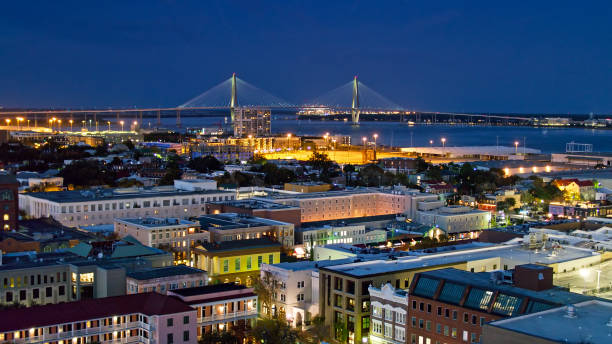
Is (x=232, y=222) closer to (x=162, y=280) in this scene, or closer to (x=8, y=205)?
(x=8, y=205)

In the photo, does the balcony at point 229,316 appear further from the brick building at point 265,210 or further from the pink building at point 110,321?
the brick building at point 265,210

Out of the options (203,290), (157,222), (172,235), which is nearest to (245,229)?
(172,235)

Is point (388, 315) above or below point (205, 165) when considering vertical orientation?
below

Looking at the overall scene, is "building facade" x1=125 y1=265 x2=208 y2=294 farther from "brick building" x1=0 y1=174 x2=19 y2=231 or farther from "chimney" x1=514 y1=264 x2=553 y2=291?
"brick building" x1=0 y1=174 x2=19 y2=231

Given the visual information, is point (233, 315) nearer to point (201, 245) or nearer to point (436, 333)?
point (436, 333)

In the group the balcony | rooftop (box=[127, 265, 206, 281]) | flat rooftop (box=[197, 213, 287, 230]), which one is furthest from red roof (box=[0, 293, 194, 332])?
flat rooftop (box=[197, 213, 287, 230])

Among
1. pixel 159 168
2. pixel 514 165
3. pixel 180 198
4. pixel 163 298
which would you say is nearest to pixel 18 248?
pixel 163 298

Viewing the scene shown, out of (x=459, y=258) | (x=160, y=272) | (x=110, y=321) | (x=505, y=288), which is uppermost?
(x=505, y=288)
